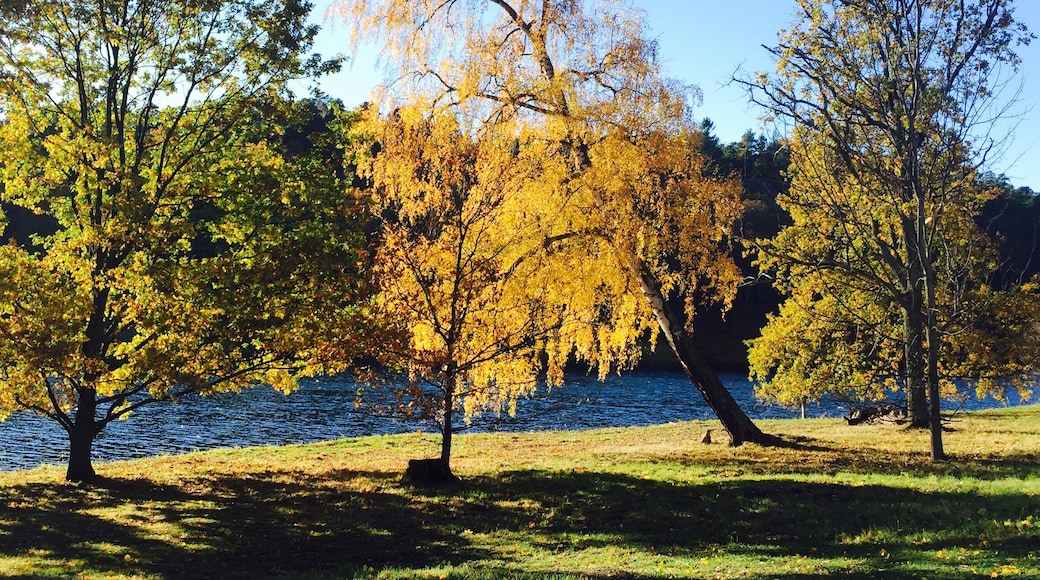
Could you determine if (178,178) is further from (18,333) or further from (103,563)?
(103,563)

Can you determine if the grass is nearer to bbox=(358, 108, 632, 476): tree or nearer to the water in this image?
bbox=(358, 108, 632, 476): tree

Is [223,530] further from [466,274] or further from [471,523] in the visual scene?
[466,274]

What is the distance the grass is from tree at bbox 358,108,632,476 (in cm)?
222

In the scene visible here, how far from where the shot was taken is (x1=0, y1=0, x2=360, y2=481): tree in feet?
48.7

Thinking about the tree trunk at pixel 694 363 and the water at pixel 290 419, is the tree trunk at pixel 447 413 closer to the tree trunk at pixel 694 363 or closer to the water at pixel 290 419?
the tree trunk at pixel 694 363

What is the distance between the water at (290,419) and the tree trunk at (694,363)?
330 centimetres

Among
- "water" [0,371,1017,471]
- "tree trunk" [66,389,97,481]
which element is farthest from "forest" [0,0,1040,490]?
"water" [0,371,1017,471]

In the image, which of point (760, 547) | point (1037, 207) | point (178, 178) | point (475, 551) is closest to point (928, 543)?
point (760, 547)

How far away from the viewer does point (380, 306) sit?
1656 cm

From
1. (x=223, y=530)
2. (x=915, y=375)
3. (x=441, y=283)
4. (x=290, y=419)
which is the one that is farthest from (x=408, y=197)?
(x=290, y=419)

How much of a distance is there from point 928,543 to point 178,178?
1534 cm

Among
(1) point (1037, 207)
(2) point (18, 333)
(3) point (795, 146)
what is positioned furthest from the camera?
(1) point (1037, 207)

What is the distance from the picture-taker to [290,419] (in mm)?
39781

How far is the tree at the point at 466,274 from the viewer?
629 inches
